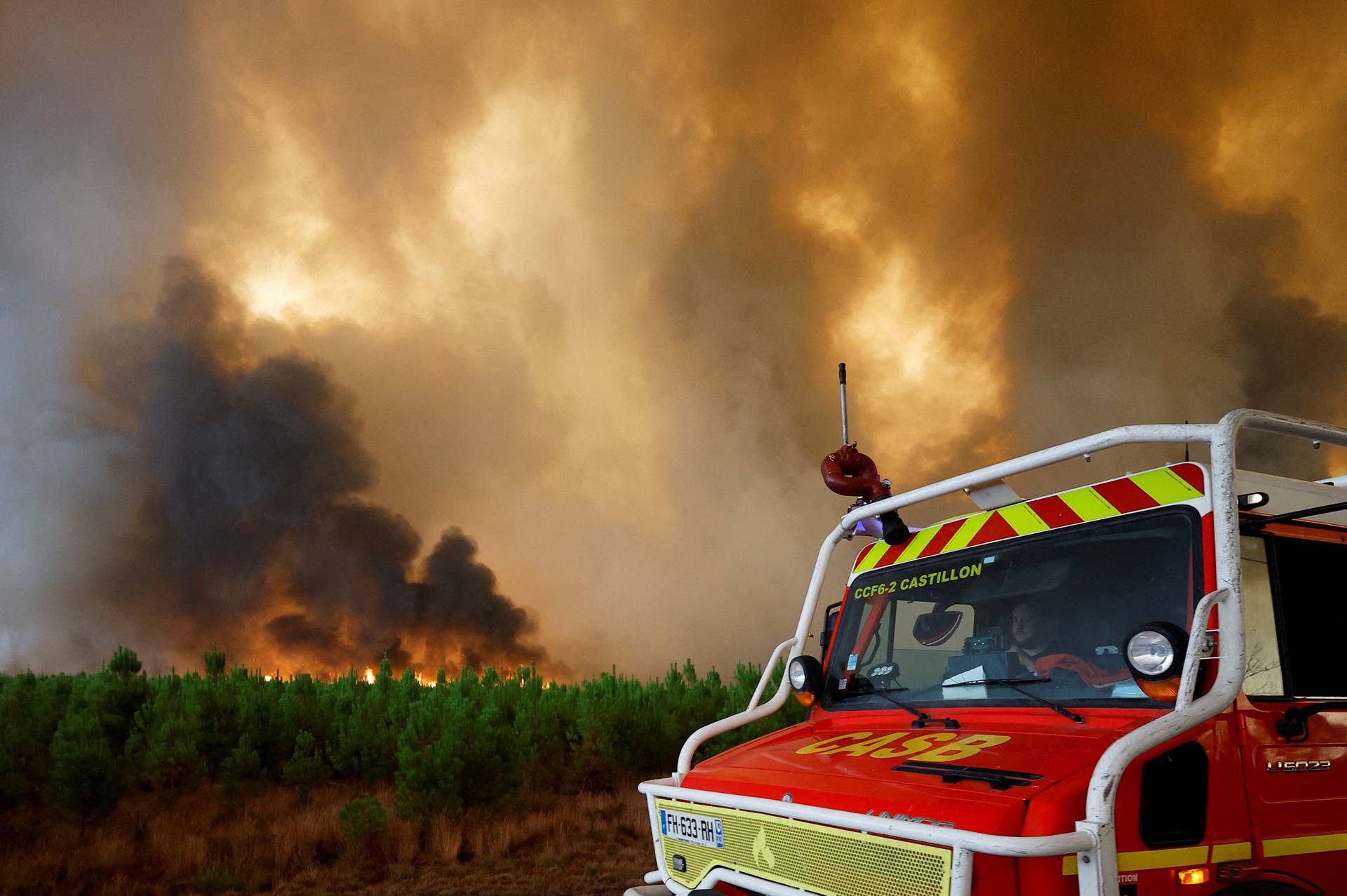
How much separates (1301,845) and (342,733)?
10.2 meters

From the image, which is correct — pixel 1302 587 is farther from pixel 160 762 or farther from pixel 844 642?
pixel 160 762

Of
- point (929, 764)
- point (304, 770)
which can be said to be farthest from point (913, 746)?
point (304, 770)

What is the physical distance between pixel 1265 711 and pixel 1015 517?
3.85 ft

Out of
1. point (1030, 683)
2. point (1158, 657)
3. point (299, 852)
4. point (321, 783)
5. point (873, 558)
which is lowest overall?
point (299, 852)

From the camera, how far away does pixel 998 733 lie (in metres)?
3.25

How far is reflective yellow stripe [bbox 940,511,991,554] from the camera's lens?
163 inches

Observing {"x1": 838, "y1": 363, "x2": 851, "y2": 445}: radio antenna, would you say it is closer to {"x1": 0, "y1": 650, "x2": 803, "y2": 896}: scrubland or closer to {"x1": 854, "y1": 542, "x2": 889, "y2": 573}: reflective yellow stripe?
{"x1": 854, "y1": 542, "x2": 889, "y2": 573}: reflective yellow stripe

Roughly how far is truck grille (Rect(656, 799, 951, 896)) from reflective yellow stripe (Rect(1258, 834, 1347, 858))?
1.25 m

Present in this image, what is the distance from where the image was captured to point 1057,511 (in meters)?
3.81

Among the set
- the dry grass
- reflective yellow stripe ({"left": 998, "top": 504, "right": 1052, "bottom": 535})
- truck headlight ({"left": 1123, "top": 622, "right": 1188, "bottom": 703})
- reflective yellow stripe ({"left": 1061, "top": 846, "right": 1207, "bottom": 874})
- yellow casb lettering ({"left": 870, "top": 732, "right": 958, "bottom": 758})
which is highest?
reflective yellow stripe ({"left": 998, "top": 504, "right": 1052, "bottom": 535})

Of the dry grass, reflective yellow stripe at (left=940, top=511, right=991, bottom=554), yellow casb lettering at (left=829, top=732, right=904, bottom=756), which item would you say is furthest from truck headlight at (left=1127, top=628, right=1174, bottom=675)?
the dry grass

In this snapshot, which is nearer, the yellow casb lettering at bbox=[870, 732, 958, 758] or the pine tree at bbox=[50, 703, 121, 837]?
the yellow casb lettering at bbox=[870, 732, 958, 758]

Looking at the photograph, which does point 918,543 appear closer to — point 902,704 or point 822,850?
point 902,704

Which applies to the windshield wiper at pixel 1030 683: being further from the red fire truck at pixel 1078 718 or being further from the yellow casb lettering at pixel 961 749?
the yellow casb lettering at pixel 961 749
